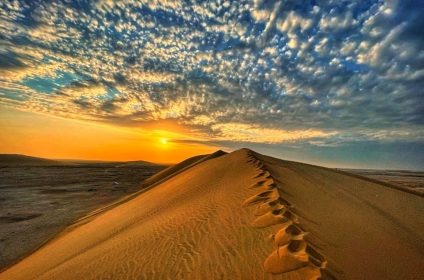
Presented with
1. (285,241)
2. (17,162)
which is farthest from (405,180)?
(17,162)

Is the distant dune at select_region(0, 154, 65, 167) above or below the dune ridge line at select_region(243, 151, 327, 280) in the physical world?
below

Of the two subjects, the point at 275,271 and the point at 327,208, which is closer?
the point at 275,271

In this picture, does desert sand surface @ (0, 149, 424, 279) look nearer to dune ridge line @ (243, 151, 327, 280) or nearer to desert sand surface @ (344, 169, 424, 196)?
dune ridge line @ (243, 151, 327, 280)

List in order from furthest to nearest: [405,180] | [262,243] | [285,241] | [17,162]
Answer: [17,162]
[405,180]
[262,243]
[285,241]

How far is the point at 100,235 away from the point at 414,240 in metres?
7.04

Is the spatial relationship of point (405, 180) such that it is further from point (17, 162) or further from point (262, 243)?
point (17, 162)

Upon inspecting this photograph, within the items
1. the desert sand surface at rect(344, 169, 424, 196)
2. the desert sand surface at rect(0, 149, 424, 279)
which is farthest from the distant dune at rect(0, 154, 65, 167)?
the desert sand surface at rect(344, 169, 424, 196)

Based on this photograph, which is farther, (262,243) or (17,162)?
(17,162)

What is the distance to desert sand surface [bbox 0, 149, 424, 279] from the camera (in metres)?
3.04

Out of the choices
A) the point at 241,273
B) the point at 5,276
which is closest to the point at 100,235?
the point at 5,276

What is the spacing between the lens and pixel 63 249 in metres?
6.38

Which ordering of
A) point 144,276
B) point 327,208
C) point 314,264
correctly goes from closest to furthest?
point 314,264 → point 144,276 → point 327,208

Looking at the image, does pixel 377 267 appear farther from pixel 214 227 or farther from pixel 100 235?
pixel 100 235

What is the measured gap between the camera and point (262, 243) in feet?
11.6
